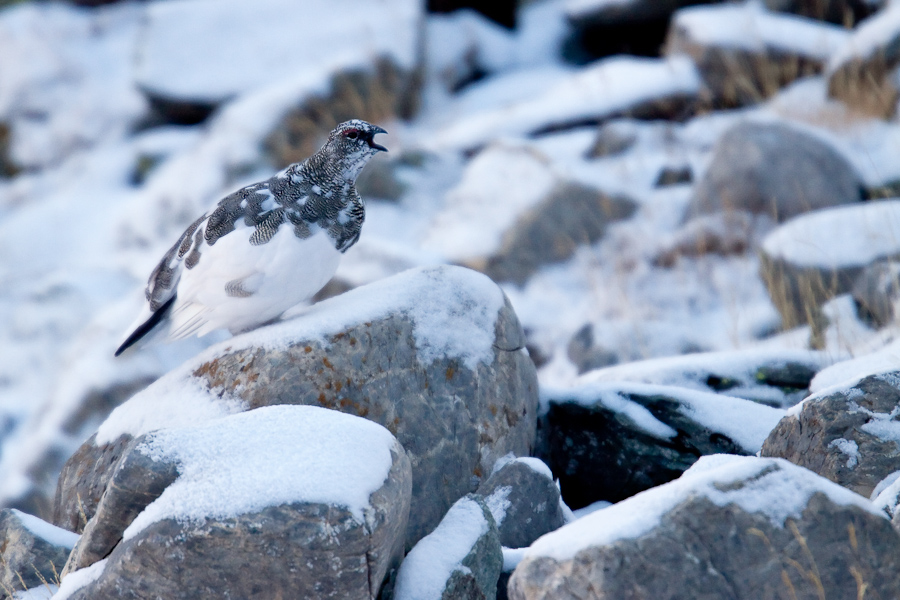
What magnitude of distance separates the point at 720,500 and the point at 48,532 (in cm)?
202

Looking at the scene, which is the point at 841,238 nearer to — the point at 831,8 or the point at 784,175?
the point at 784,175

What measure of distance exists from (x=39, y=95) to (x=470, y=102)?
4915 millimetres

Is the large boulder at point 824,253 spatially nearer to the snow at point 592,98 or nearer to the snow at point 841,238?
the snow at point 841,238

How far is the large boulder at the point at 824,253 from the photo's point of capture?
4531mm

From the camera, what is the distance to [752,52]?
23.1 feet

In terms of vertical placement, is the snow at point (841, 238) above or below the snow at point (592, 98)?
above

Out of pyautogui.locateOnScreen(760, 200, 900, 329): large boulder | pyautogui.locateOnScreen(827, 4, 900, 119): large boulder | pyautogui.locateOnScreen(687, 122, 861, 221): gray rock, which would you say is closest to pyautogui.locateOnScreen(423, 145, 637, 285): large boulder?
pyautogui.locateOnScreen(687, 122, 861, 221): gray rock

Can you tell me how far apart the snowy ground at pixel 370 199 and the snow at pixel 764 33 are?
271 mm

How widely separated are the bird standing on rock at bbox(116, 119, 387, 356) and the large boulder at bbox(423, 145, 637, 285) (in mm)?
3028

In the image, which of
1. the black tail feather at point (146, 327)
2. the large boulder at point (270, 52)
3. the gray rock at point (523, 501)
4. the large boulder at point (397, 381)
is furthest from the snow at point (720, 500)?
A: the large boulder at point (270, 52)

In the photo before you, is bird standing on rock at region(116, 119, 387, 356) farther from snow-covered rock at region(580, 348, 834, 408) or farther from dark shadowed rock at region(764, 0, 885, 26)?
dark shadowed rock at region(764, 0, 885, 26)

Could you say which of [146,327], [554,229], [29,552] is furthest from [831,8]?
[29,552]

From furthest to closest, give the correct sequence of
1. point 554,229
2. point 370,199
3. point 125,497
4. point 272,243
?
point 370,199
point 554,229
point 272,243
point 125,497

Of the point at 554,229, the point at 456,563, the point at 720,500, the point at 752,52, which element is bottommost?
the point at 554,229
